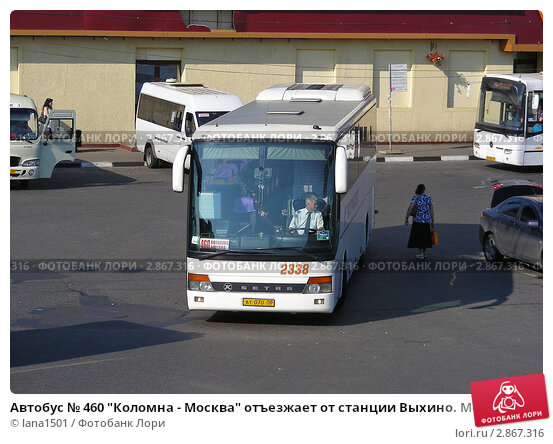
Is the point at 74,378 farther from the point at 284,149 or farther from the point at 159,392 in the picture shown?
the point at 284,149

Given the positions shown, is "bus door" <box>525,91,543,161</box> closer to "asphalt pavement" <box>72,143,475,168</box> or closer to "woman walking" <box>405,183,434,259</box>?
"asphalt pavement" <box>72,143,475,168</box>

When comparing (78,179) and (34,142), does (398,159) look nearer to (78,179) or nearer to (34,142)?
(78,179)

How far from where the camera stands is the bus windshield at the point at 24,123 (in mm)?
26625

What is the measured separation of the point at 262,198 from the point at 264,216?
0.84ft

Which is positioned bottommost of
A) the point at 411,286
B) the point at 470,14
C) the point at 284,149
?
the point at 411,286

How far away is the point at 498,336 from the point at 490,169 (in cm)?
1828

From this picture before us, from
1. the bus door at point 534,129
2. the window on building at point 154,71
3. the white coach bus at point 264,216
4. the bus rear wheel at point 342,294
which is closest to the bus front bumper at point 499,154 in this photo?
the bus door at point 534,129

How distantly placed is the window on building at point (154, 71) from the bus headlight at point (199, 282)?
74.4 feet

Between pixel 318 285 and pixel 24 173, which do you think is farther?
pixel 24 173

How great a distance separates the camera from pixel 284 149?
13500 millimetres

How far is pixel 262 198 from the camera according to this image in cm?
1338

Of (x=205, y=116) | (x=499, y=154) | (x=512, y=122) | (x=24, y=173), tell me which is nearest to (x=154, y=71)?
(x=205, y=116)

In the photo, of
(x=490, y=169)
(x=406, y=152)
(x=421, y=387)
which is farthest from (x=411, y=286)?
(x=406, y=152)

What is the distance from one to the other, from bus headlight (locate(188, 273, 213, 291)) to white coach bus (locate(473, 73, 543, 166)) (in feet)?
59.6
